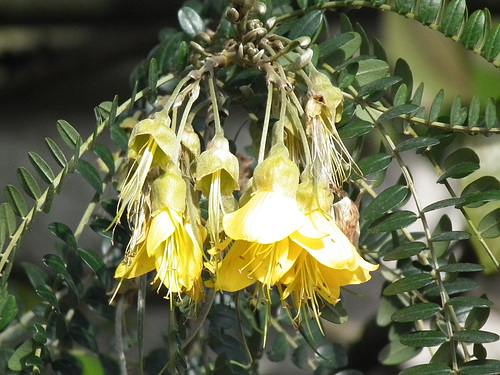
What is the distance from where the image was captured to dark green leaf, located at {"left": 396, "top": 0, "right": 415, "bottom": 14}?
82 centimetres

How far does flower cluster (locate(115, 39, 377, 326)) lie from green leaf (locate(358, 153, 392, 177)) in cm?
7

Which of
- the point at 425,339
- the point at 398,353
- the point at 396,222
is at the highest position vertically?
the point at 396,222

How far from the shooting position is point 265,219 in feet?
2.08

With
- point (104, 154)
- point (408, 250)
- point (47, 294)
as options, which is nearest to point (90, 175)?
point (104, 154)

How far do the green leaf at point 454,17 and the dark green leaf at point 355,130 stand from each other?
14 centimetres

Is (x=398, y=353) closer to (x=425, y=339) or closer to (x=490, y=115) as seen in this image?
(x=425, y=339)

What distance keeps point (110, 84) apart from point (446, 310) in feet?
3.72

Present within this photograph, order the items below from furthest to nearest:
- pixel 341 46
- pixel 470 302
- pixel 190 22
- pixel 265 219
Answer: pixel 190 22 → pixel 341 46 → pixel 470 302 → pixel 265 219

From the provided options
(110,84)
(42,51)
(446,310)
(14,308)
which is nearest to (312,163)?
(446,310)

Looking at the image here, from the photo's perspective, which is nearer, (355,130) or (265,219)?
(265,219)

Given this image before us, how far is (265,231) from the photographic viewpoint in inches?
24.5

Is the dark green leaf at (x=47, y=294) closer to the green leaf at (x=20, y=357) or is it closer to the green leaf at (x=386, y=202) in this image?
the green leaf at (x=20, y=357)

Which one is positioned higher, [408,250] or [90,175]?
[90,175]

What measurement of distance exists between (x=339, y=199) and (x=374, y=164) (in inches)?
2.1
